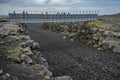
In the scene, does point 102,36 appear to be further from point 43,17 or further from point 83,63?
point 43,17

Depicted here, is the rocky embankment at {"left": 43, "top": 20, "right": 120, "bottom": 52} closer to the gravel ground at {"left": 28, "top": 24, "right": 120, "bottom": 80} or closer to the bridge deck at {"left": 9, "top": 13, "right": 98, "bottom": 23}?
the gravel ground at {"left": 28, "top": 24, "right": 120, "bottom": 80}

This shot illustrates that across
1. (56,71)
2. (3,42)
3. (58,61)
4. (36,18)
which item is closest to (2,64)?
(56,71)

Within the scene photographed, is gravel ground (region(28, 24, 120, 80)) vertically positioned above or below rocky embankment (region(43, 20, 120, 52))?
below

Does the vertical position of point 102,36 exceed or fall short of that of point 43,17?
it falls short

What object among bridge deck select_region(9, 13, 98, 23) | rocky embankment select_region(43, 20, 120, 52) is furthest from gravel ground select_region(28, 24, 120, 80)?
bridge deck select_region(9, 13, 98, 23)

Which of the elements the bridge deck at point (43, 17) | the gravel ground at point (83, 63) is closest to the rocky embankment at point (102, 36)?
the gravel ground at point (83, 63)

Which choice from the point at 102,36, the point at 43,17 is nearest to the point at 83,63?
the point at 102,36

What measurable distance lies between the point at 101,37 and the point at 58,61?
21541 mm

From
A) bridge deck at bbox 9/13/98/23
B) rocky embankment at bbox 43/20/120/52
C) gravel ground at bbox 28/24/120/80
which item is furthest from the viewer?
bridge deck at bbox 9/13/98/23

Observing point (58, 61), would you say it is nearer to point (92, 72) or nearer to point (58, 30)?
point (92, 72)

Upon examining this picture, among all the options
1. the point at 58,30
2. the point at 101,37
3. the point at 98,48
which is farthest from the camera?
the point at 58,30

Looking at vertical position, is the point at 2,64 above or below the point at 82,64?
above

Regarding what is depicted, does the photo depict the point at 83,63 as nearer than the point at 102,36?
Yes

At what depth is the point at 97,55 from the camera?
51.3m
